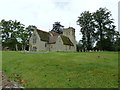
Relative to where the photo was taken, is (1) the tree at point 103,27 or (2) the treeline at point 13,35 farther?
(2) the treeline at point 13,35

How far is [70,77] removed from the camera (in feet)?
25.9

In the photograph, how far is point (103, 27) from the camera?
39.6 m

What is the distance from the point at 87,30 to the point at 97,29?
3464 millimetres

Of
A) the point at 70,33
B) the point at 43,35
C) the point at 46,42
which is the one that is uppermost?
the point at 70,33

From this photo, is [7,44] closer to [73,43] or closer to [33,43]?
[33,43]

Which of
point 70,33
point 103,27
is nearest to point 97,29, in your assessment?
Answer: point 103,27

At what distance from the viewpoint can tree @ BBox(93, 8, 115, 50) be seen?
127ft

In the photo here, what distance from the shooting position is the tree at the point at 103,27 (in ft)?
127

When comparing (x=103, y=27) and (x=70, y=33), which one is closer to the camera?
(x=103, y=27)

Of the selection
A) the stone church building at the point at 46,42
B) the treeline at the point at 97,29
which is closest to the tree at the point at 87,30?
the treeline at the point at 97,29

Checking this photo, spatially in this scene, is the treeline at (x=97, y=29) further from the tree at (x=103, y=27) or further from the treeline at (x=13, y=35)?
the treeline at (x=13, y=35)

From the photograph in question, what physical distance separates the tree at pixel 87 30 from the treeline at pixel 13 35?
893 inches

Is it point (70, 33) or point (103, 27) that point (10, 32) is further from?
point (103, 27)

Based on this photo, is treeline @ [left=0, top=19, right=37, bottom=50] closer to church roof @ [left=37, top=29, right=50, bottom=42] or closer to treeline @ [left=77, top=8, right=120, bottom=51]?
church roof @ [left=37, top=29, right=50, bottom=42]
